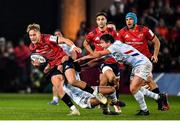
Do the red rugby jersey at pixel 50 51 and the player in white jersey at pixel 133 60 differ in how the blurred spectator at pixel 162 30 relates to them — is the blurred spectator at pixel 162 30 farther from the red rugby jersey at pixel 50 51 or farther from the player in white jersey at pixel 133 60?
the player in white jersey at pixel 133 60

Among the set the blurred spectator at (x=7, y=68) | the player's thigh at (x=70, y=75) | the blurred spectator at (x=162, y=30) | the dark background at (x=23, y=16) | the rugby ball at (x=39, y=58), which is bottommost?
the blurred spectator at (x=7, y=68)

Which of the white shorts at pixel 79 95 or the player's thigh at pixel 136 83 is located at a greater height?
the player's thigh at pixel 136 83

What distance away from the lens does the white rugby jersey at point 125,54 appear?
566 inches

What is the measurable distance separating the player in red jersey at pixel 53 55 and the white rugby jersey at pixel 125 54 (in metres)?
0.86

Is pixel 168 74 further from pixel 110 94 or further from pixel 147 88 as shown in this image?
pixel 110 94

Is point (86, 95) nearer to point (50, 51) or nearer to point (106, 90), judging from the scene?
point (106, 90)

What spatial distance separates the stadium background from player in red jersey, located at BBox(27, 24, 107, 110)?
16.9 feet

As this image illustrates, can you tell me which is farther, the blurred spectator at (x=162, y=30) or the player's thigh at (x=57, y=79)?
the blurred spectator at (x=162, y=30)

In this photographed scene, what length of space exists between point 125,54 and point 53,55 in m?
1.59

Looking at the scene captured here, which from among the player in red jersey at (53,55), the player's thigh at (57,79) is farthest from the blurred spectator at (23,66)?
the player's thigh at (57,79)

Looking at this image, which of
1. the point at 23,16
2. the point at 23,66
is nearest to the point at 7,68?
the point at 23,66

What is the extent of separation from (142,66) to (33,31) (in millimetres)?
2300

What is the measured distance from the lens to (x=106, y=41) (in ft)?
47.3

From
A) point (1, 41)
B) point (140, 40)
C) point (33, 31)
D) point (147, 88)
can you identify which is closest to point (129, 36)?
point (140, 40)
